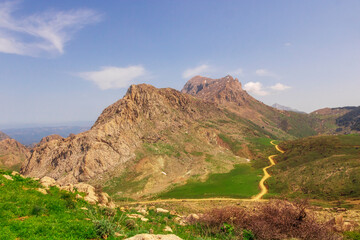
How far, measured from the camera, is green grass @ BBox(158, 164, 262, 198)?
6673cm

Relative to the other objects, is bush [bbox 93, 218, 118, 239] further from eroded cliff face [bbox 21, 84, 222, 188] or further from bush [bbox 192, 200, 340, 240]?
eroded cliff face [bbox 21, 84, 222, 188]

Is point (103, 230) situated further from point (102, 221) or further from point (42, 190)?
point (42, 190)

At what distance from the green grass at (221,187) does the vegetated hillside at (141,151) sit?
583cm

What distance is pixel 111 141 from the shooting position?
101062mm

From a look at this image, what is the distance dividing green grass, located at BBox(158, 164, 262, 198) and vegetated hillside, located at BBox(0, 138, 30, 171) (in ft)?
437

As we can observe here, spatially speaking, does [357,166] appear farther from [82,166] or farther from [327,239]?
[82,166]

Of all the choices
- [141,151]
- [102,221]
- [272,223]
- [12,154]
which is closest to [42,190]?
[102,221]

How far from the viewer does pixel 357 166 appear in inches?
2285

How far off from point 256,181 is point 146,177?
1855 inches

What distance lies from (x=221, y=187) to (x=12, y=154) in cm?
17225

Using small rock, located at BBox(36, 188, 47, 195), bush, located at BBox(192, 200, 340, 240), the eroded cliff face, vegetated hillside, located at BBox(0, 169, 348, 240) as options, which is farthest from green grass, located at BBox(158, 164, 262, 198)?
small rock, located at BBox(36, 188, 47, 195)

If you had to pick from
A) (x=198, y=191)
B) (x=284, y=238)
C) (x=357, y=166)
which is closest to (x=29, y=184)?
(x=284, y=238)

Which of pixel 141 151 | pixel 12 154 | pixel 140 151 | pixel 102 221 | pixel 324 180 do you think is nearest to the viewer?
pixel 102 221

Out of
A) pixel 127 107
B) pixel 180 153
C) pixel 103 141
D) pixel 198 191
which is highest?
pixel 127 107
